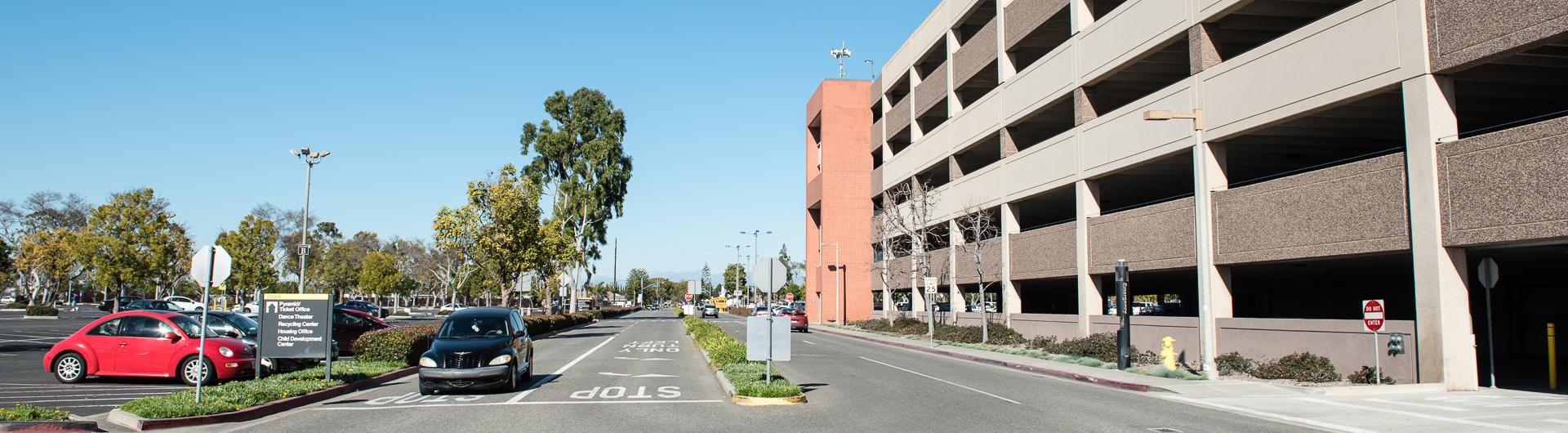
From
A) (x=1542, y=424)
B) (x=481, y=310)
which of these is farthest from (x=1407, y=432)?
(x=481, y=310)

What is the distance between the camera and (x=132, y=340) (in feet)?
56.1

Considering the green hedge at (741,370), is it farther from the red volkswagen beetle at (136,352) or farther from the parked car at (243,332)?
the red volkswagen beetle at (136,352)

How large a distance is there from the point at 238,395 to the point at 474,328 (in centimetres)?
403

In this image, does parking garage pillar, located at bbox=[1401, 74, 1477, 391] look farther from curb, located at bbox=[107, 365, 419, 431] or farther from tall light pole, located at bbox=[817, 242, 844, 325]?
tall light pole, located at bbox=[817, 242, 844, 325]

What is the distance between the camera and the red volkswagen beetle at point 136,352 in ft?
55.7

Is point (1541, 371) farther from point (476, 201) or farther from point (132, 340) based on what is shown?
point (476, 201)

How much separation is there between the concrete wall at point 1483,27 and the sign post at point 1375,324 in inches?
177

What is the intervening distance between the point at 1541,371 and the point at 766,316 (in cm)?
1877

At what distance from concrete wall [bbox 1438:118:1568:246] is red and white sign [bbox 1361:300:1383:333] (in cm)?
166

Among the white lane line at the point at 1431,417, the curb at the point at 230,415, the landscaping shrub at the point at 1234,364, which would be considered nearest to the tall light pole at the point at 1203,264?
the landscaping shrub at the point at 1234,364

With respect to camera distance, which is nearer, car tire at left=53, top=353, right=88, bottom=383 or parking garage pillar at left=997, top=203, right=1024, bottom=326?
car tire at left=53, top=353, right=88, bottom=383

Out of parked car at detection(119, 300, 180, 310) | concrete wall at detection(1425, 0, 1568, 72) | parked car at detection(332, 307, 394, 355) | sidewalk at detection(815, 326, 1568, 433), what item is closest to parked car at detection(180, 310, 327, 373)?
parked car at detection(332, 307, 394, 355)

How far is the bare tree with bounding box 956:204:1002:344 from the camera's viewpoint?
3566cm

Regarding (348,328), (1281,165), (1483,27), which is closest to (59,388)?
(348,328)
